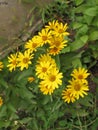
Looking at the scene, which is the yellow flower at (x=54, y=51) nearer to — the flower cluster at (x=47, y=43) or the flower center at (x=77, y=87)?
the flower cluster at (x=47, y=43)

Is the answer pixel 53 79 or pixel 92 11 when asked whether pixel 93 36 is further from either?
pixel 53 79

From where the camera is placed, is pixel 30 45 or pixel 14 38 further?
pixel 14 38

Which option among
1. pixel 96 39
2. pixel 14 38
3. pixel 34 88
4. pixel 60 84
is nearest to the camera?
pixel 60 84

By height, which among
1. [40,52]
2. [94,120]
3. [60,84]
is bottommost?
[94,120]

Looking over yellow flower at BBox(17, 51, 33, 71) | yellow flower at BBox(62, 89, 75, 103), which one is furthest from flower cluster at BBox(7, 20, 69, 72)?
yellow flower at BBox(62, 89, 75, 103)

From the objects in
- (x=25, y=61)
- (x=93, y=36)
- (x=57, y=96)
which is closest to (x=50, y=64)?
(x=25, y=61)

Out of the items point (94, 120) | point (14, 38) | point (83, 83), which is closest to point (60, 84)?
point (83, 83)

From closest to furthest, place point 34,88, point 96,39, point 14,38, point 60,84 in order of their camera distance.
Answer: point 60,84 < point 34,88 < point 96,39 < point 14,38

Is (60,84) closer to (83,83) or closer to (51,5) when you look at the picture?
(83,83)
